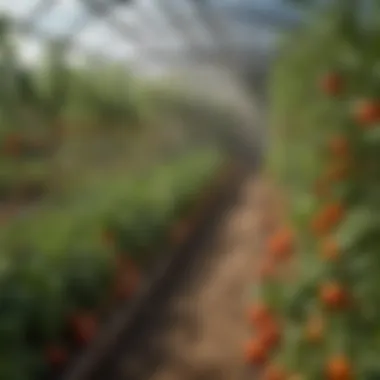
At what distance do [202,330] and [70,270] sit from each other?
103 cm

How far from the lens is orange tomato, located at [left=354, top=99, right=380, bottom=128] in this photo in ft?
10.0

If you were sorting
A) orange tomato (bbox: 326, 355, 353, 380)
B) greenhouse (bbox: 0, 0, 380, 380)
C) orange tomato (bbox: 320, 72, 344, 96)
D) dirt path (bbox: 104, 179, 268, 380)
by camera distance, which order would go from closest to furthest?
orange tomato (bbox: 326, 355, 353, 380) → greenhouse (bbox: 0, 0, 380, 380) → orange tomato (bbox: 320, 72, 344, 96) → dirt path (bbox: 104, 179, 268, 380)

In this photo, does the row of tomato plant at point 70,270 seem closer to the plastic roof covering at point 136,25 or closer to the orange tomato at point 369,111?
the plastic roof covering at point 136,25

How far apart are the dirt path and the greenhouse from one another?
17 mm

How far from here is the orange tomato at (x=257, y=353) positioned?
3.94 m

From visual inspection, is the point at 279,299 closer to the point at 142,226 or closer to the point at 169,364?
the point at 169,364

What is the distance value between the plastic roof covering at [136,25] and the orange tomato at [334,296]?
159cm

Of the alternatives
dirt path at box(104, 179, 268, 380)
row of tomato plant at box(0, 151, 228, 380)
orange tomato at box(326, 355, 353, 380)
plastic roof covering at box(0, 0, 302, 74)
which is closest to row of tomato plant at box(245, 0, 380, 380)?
orange tomato at box(326, 355, 353, 380)

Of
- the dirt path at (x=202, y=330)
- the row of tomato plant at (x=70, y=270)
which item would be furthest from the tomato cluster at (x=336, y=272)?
the row of tomato plant at (x=70, y=270)

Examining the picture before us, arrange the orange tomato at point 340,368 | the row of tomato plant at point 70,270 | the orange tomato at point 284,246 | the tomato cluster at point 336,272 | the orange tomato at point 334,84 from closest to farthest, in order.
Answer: the orange tomato at point 340,368, the tomato cluster at point 336,272, the orange tomato at point 334,84, the row of tomato plant at point 70,270, the orange tomato at point 284,246

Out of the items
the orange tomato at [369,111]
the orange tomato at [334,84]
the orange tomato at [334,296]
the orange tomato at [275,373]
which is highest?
the orange tomato at [334,84]

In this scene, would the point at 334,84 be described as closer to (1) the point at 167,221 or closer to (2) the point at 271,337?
(2) the point at 271,337

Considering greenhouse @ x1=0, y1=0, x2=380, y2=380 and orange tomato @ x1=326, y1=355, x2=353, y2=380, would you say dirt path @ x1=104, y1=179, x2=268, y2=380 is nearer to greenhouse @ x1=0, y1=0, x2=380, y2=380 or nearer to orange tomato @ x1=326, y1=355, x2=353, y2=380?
greenhouse @ x1=0, y1=0, x2=380, y2=380

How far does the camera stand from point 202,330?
5078mm
